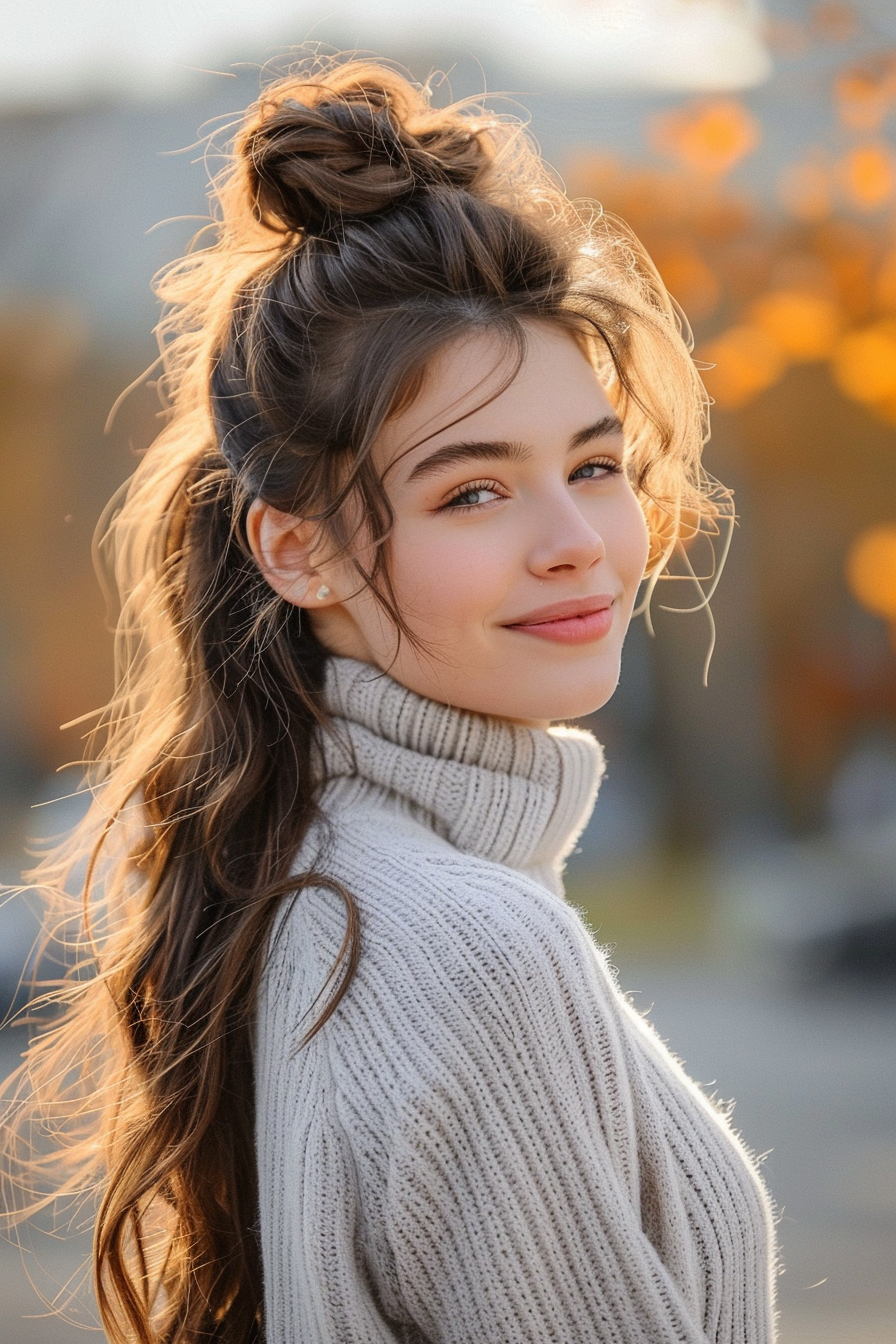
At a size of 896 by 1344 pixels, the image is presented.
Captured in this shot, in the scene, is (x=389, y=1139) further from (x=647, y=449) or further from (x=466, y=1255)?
(x=647, y=449)

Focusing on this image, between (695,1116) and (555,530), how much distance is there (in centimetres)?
66

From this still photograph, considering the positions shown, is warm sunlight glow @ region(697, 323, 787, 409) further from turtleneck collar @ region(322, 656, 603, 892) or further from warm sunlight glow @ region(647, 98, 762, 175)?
turtleneck collar @ region(322, 656, 603, 892)

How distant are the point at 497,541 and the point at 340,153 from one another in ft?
1.67

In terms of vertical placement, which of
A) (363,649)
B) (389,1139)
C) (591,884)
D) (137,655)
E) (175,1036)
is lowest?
(389,1139)

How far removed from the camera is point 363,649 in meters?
1.62

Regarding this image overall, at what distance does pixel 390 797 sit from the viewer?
159 centimetres

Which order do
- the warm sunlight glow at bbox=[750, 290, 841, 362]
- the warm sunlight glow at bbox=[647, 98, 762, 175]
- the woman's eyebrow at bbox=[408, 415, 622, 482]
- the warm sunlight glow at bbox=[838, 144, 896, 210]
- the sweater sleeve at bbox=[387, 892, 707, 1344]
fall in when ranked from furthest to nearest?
1. the warm sunlight glow at bbox=[750, 290, 841, 362]
2. the warm sunlight glow at bbox=[647, 98, 762, 175]
3. the warm sunlight glow at bbox=[838, 144, 896, 210]
4. the woman's eyebrow at bbox=[408, 415, 622, 482]
5. the sweater sleeve at bbox=[387, 892, 707, 1344]

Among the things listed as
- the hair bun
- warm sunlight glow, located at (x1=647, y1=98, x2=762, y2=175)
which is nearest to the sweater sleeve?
the hair bun

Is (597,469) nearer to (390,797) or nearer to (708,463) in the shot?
(390,797)

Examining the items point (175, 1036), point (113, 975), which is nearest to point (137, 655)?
point (113, 975)

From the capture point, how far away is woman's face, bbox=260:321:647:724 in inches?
58.5

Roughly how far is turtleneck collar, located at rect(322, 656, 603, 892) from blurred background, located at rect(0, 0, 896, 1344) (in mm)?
757

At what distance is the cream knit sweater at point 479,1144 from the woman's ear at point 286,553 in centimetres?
31

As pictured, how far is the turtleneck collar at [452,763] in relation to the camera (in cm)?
156
